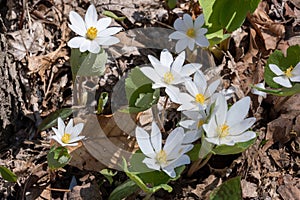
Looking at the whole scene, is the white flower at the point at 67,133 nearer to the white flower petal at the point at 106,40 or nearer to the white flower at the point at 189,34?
the white flower petal at the point at 106,40

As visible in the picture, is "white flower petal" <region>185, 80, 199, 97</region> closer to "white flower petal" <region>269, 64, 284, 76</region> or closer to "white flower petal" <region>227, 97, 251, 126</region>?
"white flower petal" <region>227, 97, 251, 126</region>

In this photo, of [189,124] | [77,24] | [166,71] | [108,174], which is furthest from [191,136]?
[77,24]

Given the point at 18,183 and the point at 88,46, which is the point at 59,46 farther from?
the point at 18,183

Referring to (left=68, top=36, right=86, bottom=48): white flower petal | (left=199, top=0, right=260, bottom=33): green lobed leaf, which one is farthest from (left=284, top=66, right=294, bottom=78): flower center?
(left=68, top=36, right=86, bottom=48): white flower petal

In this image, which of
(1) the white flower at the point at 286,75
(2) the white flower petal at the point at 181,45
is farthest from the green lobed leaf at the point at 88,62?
(1) the white flower at the point at 286,75

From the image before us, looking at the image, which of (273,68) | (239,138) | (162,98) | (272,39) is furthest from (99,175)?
(272,39)
